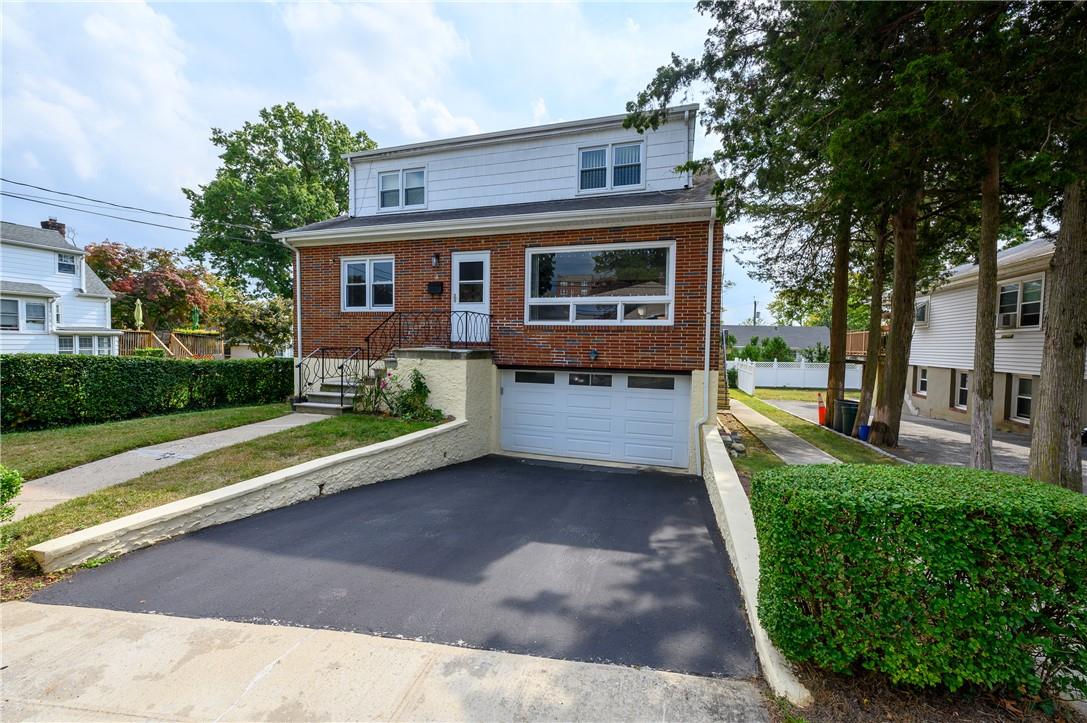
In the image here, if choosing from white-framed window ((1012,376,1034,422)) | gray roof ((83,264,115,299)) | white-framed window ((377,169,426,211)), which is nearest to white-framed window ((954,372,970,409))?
white-framed window ((1012,376,1034,422))

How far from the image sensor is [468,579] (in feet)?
13.4

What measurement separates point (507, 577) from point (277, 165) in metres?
24.9

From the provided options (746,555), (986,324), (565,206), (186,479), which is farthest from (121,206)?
(986,324)

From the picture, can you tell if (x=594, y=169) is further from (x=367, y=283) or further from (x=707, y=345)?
(x=367, y=283)

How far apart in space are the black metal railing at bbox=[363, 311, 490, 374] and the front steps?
452mm

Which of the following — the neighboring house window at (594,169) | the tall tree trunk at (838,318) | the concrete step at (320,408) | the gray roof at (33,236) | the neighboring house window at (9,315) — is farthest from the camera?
the gray roof at (33,236)

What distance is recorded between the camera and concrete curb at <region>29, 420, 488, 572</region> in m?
4.16

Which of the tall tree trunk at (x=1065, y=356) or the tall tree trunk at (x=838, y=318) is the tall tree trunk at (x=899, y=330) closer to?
the tall tree trunk at (x=838, y=318)

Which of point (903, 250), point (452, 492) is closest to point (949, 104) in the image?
point (903, 250)

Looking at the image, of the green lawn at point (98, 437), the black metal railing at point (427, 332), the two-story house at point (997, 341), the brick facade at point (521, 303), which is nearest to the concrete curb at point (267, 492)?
the black metal railing at point (427, 332)

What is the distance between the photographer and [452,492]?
7.11 meters

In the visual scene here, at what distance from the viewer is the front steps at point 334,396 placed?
1019 cm

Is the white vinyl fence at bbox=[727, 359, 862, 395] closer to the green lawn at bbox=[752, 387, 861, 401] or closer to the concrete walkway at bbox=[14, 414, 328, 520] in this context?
the green lawn at bbox=[752, 387, 861, 401]

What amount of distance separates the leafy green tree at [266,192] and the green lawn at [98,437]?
13.2m
